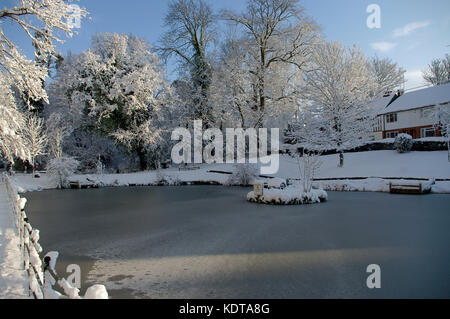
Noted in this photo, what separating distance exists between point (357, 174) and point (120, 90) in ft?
70.8

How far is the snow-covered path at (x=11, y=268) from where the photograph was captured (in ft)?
14.3

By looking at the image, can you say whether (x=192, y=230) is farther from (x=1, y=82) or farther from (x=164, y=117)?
(x=164, y=117)

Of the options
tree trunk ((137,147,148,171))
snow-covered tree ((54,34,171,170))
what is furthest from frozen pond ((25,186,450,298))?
tree trunk ((137,147,148,171))

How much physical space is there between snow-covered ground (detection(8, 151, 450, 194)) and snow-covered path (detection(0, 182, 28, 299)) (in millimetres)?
16527

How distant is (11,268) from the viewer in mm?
5383

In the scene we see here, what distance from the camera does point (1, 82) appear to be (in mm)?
8125

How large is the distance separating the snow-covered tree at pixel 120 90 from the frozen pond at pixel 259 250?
18.2m

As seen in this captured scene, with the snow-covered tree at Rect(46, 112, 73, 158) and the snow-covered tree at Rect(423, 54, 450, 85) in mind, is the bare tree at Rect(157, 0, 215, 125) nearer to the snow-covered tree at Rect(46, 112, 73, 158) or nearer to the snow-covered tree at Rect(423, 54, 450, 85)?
the snow-covered tree at Rect(46, 112, 73, 158)

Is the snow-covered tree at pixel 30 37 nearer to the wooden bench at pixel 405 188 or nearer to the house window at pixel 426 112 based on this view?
the wooden bench at pixel 405 188

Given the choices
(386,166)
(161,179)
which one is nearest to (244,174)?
(161,179)

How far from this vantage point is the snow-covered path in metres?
4.36

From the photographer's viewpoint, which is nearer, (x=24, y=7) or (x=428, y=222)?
(x=24, y=7)

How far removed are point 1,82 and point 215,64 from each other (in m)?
24.0
